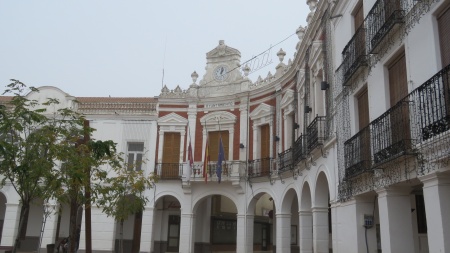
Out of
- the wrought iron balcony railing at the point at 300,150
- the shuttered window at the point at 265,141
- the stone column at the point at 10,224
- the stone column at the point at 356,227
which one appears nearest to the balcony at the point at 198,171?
the shuttered window at the point at 265,141

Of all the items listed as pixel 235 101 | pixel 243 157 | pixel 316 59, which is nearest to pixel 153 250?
pixel 243 157

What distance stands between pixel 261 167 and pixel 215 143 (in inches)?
128

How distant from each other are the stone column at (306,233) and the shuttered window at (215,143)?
6.88 m

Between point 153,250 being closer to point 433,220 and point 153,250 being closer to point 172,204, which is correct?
point 172,204

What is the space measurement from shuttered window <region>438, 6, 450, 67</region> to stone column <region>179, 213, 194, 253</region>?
15969 mm

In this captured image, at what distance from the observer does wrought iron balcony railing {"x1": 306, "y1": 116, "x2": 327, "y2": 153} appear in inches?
489

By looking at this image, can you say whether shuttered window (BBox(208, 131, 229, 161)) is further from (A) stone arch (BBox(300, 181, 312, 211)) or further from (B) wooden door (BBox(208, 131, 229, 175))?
(A) stone arch (BBox(300, 181, 312, 211))

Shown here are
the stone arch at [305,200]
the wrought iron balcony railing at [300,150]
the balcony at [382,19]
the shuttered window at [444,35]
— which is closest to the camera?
the shuttered window at [444,35]

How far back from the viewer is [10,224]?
22.3m

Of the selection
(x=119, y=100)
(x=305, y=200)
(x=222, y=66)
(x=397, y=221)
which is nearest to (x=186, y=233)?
(x=305, y=200)

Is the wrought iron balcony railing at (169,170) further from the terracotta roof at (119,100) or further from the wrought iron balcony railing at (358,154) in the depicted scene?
the wrought iron balcony railing at (358,154)

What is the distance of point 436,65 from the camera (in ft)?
22.7

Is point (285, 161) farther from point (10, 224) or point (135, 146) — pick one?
point (10, 224)

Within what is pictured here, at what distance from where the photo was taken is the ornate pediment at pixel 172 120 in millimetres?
22188
